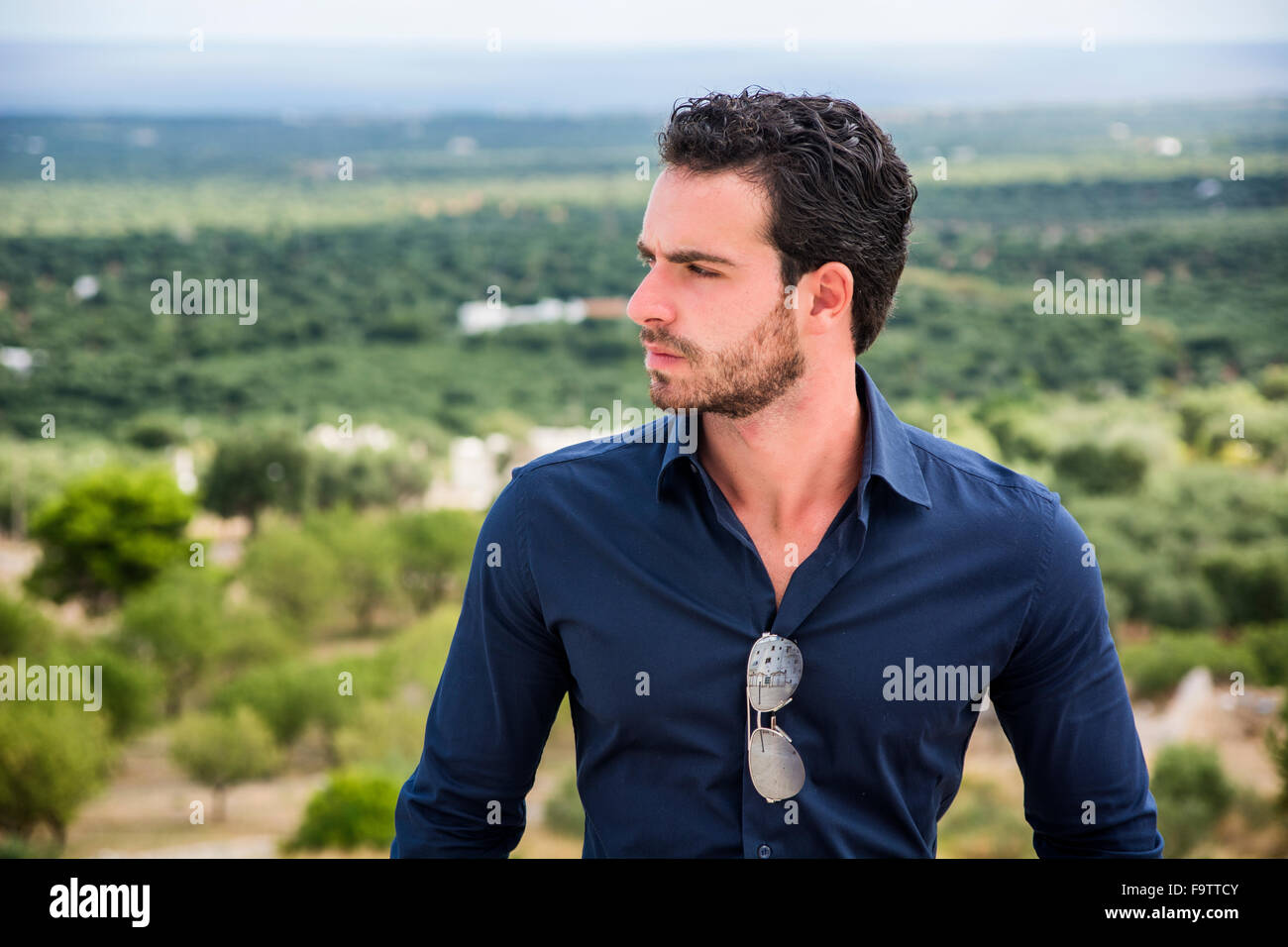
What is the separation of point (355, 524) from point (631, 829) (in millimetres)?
18553

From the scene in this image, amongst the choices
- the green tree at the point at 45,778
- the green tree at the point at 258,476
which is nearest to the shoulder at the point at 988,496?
the green tree at the point at 45,778

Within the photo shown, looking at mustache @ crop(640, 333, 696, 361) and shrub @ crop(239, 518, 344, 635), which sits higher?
mustache @ crop(640, 333, 696, 361)

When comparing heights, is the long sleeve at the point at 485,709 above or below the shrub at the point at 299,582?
above

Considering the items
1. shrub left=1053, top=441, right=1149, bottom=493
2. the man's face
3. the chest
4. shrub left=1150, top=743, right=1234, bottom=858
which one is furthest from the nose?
shrub left=1053, top=441, right=1149, bottom=493

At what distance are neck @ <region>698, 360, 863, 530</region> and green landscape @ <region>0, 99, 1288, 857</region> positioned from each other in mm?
3563

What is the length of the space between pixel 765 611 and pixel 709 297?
350 millimetres

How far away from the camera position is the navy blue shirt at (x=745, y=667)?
132cm

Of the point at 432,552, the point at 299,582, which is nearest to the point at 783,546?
the point at 432,552

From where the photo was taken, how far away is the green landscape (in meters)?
14.4

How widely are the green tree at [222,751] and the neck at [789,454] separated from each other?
1426 cm

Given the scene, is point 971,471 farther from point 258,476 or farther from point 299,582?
point 258,476

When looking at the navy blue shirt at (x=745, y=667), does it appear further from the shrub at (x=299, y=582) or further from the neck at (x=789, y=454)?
the shrub at (x=299, y=582)

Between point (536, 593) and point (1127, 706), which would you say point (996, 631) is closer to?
point (1127, 706)

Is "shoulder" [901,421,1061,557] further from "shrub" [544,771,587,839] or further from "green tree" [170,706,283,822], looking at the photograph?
"green tree" [170,706,283,822]
